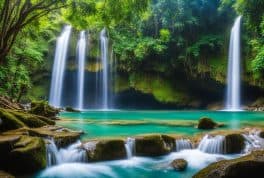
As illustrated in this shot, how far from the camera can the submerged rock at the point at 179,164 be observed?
8375 millimetres

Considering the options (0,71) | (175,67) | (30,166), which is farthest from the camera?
(175,67)

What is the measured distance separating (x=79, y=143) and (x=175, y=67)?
875 inches

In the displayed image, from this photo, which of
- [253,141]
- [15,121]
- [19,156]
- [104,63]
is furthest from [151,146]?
[104,63]

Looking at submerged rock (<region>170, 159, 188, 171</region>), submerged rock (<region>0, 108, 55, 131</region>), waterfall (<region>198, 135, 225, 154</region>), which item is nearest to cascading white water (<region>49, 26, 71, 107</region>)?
submerged rock (<region>0, 108, 55, 131</region>)

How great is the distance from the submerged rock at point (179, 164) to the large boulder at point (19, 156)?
3303 mm

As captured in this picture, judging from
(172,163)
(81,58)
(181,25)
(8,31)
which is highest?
(181,25)

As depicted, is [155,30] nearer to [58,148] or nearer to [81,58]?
[81,58]

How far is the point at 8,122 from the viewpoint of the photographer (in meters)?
10.1

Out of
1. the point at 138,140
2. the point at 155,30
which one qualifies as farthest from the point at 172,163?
the point at 155,30

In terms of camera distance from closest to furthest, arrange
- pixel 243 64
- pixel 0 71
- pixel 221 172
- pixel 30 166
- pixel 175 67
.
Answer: pixel 221 172
pixel 30 166
pixel 0 71
pixel 243 64
pixel 175 67

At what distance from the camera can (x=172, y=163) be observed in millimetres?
8602

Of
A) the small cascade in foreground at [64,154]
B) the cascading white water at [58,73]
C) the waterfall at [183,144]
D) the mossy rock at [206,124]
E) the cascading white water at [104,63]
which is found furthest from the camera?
the cascading white water at [58,73]

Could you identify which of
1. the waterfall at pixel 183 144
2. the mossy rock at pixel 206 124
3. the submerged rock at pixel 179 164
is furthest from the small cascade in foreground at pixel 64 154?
the mossy rock at pixel 206 124

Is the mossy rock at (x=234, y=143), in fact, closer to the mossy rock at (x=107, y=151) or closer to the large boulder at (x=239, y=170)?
the mossy rock at (x=107, y=151)
